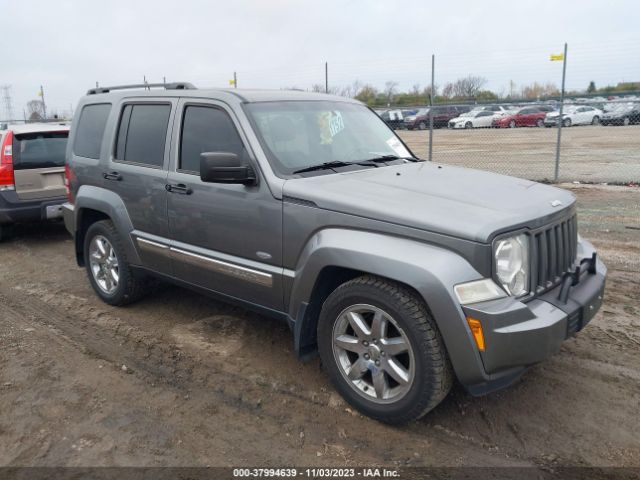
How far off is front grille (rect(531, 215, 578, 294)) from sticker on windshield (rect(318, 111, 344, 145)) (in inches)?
66.7

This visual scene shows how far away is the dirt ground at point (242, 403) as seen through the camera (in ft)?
9.84

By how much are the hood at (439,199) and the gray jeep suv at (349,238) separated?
0.01 metres

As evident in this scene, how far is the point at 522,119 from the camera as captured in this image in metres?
29.7

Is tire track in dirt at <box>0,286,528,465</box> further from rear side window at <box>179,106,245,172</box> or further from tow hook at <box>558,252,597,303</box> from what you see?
rear side window at <box>179,106,245,172</box>

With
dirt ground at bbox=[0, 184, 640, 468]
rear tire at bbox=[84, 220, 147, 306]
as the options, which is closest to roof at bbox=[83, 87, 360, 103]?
rear tire at bbox=[84, 220, 147, 306]

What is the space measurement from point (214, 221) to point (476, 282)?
1.93 metres

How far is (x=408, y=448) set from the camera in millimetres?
3043

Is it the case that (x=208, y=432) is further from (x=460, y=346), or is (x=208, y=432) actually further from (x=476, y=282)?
(x=476, y=282)

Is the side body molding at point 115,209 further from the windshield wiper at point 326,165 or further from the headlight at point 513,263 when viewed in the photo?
the headlight at point 513,263

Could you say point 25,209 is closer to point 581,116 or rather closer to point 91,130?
point 91,130

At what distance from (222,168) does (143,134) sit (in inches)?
58.5

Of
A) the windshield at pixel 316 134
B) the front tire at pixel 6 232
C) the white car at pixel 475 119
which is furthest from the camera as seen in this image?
the white car at pixel 475 119

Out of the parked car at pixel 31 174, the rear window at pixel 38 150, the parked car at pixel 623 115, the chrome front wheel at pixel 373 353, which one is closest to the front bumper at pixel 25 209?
the parked car at pixel 31 174

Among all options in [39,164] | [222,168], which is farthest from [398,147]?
[39,164]
